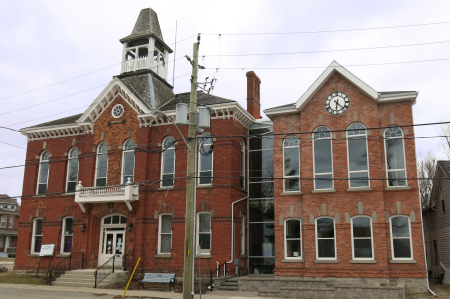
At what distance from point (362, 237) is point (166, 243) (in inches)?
448

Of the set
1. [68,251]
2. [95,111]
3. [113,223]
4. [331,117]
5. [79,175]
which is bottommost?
[68,251]

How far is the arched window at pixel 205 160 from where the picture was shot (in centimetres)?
2547

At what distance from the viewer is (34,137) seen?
31016 mm

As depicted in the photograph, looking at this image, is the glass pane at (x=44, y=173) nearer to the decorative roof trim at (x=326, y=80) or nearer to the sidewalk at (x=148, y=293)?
the sidewalk at (x=148, y=293)

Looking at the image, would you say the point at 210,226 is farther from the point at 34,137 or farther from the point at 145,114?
the point at 34,137

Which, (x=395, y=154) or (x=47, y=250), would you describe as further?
(x=47, y=250)

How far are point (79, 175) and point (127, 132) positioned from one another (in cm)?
443

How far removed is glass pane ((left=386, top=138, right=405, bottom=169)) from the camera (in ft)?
69.5

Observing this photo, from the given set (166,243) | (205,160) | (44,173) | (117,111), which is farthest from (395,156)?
(44,173)

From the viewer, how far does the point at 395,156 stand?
21.3 meters

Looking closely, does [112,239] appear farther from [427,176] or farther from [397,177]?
[427,176]

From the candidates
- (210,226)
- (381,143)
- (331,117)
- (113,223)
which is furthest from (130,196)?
(381,143)

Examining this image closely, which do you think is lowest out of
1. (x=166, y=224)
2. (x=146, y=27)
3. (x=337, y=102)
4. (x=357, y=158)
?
(x=166, y=224)

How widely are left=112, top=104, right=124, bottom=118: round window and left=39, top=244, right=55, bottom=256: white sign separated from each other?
941cm
